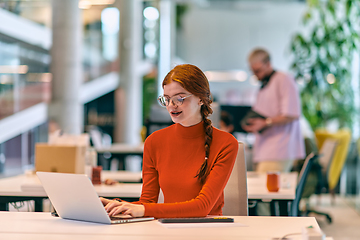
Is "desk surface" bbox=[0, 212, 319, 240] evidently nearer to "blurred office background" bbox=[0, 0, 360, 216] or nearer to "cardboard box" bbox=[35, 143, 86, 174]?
"cardboard box" bbox=[35, 143, 86, 174]

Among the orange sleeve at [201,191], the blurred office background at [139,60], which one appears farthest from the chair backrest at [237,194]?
the blurred office background at [139,60]

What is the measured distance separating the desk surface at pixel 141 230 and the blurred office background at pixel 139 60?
9.23ft

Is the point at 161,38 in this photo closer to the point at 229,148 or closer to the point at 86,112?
the point at 86,112

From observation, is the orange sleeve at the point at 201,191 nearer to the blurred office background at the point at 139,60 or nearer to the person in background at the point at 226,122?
the blurred office background at the point at 139,60

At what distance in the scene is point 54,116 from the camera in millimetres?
7656

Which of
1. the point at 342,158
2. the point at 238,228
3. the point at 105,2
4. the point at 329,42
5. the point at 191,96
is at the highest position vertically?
the point at 105,2

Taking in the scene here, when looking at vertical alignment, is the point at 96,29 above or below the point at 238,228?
above

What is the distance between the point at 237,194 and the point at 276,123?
1571 mm

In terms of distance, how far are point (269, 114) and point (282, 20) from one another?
32.9 ft

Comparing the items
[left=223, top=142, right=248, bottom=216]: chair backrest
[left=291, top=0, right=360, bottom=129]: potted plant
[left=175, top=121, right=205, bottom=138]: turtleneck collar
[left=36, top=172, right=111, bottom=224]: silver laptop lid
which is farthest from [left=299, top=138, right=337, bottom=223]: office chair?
[left=36, top=172, right=111, bottom=224]: silver laptop lid

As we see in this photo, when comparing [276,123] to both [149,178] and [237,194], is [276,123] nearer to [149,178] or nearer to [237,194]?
[237,194]

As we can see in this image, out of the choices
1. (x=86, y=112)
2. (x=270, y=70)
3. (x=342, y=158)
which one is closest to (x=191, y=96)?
(x=270, y=70)

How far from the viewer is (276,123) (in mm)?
3521

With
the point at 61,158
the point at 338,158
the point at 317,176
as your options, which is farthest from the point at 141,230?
the point at 338,158
